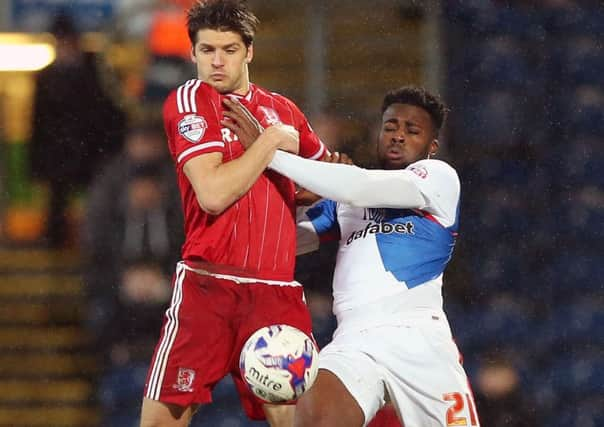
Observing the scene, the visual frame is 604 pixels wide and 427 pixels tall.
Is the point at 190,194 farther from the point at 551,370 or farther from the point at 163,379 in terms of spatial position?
the point at 551,370

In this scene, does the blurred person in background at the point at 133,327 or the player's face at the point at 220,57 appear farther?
the blurred person in background at the point at 133,327

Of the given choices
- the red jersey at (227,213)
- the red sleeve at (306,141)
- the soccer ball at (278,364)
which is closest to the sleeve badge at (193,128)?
the red jersey at (227,213)

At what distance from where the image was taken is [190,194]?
4055 millimetres

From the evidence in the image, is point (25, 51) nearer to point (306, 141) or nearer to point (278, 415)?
point (306, 141)

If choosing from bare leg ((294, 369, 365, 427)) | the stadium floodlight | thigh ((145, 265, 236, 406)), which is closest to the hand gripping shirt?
bare leg ((294, 369, 365, 427))

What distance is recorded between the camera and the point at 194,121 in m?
3.96

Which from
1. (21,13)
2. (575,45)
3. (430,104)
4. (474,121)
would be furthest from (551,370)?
(21,13)

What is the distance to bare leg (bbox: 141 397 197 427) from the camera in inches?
156

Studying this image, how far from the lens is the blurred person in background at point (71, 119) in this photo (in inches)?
263

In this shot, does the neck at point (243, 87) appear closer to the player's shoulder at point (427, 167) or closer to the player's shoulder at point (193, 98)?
the player's shoulder at point (193, 98)

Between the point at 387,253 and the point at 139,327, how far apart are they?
8.12 ft

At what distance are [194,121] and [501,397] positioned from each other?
9.53 feet

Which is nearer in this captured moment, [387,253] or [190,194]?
[190,194]

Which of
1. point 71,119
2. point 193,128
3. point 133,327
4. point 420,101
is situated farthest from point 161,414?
point 71,119
